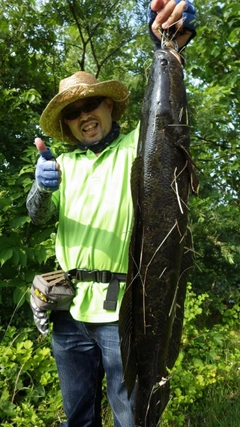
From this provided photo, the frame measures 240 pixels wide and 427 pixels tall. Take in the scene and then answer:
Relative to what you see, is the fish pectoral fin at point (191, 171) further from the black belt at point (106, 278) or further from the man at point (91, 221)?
the black belt at point (106, 278)

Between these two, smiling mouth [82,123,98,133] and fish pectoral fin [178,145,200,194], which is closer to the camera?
fish pectoral fin [178,145,200,194]

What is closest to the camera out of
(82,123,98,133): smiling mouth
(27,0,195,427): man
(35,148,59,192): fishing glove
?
(35,148,59,192): fishing glove

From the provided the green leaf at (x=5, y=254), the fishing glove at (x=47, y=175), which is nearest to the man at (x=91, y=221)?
the fishing glove at (x=47, y=175)

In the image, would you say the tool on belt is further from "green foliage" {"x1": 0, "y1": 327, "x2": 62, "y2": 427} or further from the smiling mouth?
"green foliage" {"x1": 0, "y1": 327, "x2": 62, "y2": 427}

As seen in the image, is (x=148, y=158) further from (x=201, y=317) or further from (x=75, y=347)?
(x=201, y=317)

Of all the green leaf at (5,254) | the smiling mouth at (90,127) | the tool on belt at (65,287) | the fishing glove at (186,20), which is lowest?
the tool on belt at (65,287)

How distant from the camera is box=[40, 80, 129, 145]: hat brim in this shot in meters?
2.34

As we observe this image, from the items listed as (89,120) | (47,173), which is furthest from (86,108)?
(47,173)

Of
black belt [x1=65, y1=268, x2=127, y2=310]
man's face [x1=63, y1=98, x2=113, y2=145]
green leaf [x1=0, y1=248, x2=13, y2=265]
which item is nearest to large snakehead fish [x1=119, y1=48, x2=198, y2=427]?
black belt [x1=65, y1=268, x2=127, y2=310]

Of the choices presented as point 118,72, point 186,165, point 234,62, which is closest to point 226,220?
point 234,62

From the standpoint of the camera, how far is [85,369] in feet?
7.66

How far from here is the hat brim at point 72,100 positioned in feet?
7.69

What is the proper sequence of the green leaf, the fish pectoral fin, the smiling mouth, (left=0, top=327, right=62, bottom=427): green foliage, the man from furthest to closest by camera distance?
1. (left=0, top=327, right=62, bottom=427): green foliage
2. the green leaf
3. the smiling mouth
4. the man
5. the fish pectoral fin

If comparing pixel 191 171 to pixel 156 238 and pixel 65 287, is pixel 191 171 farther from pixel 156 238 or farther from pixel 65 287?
pixel 65 287
